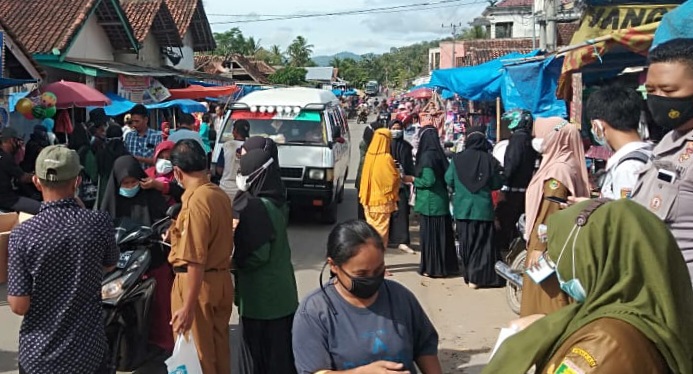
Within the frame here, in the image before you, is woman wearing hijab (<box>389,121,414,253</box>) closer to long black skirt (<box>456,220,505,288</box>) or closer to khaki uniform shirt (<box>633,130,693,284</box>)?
long black skirt (<box>456,220,505,288</box>)

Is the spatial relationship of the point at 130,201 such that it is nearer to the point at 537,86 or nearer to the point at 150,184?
the point at 150,184

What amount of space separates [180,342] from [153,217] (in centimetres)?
158

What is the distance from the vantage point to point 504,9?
52.7 meters

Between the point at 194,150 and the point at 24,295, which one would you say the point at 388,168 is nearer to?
the point at 194,150

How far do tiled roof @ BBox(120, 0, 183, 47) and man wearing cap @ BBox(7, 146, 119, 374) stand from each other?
18944mm

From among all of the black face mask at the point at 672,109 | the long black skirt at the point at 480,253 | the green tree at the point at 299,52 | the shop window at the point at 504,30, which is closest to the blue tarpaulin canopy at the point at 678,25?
the black face mask at the point at 672,109

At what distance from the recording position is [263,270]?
3893 mm

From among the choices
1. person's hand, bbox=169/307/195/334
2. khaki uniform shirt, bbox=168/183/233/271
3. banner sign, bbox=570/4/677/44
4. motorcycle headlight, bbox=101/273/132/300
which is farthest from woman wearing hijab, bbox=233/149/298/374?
banner sign, bbox=570/4/677/44

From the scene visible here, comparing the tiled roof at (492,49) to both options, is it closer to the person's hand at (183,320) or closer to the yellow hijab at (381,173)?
the yellow hijab at (381,173)

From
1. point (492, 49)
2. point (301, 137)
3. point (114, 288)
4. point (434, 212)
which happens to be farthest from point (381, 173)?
point (492, 49)

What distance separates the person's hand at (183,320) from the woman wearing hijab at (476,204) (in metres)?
4.18

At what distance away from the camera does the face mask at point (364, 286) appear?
2574 millimetres

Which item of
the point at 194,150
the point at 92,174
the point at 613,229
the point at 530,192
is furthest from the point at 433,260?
the point at 613,229

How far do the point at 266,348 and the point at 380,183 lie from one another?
3911 mm
